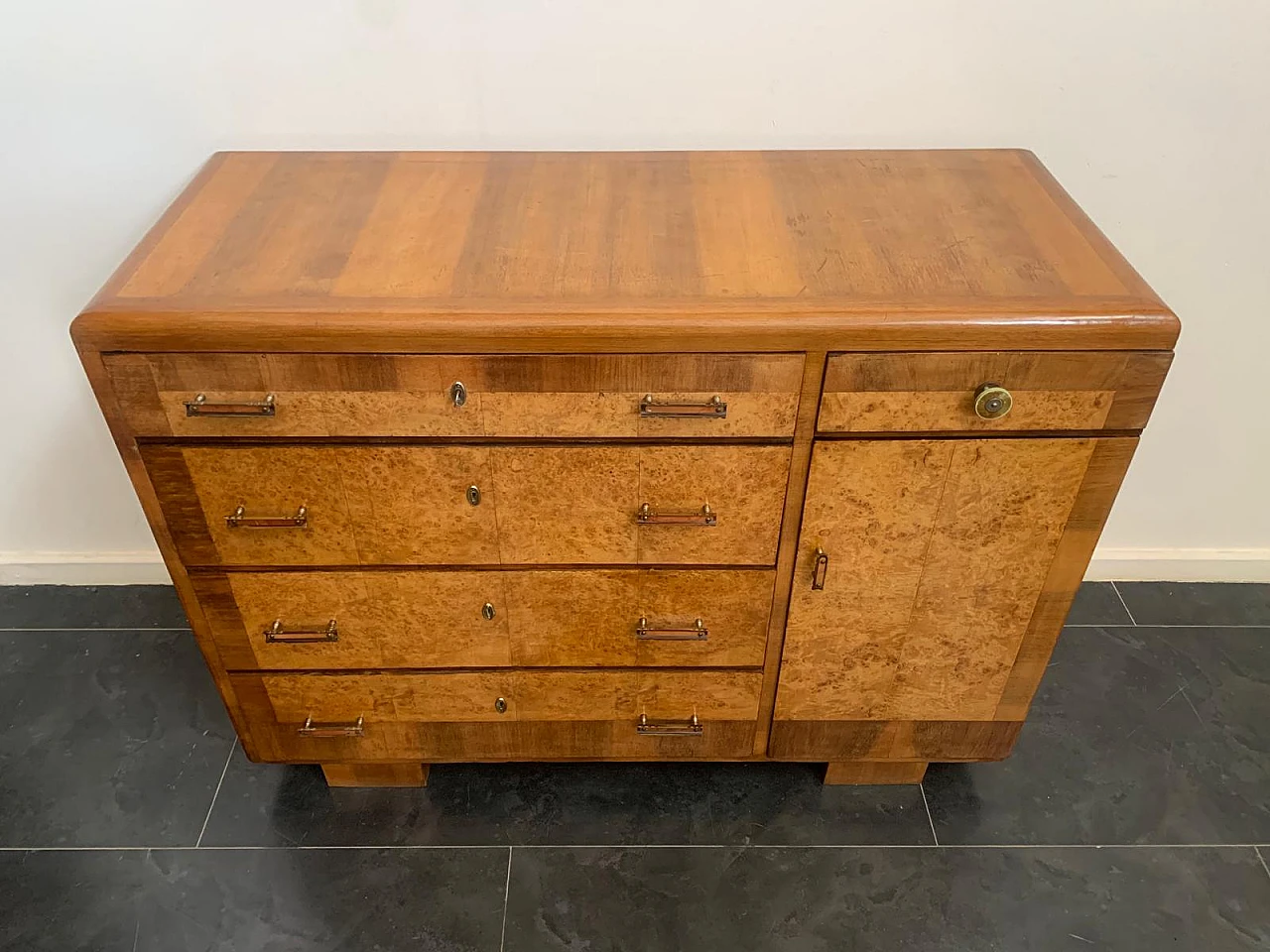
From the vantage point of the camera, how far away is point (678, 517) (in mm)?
1093

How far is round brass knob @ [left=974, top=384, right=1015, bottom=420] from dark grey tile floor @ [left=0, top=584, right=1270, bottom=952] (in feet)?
2.35

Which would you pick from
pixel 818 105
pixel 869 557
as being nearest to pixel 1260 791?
pixel 869 557

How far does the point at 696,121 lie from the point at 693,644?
715 mm

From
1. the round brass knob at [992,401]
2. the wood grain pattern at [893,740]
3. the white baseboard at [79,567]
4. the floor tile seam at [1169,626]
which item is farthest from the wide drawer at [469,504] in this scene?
the floor tile seam at [1169,626]

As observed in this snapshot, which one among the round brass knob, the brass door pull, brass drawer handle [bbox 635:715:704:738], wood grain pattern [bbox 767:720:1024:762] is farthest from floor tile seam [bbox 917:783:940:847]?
the round brass knob

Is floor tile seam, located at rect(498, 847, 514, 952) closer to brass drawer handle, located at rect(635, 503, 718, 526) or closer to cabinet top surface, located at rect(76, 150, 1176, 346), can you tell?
brass drawer handle, located at rect(635, 503, 718, 526)

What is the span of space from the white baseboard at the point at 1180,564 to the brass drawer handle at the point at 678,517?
1038 mm

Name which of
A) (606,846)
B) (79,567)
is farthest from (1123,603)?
(79,567)

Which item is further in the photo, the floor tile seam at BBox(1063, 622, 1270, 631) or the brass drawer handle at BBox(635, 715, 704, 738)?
the floor tile seam at BBox(1063, 622, 1270, 631)

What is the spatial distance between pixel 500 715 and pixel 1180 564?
131cm

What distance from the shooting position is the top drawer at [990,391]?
99 centimetres

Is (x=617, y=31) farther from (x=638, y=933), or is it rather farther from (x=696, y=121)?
(x=638, y=933)

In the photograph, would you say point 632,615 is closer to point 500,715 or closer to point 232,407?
point 500,715

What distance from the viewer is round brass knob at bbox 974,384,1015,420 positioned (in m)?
0.99
